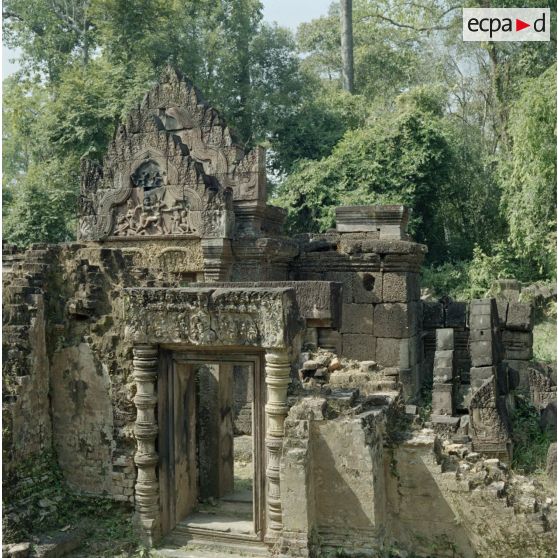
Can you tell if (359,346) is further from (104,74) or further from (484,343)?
(104,74)

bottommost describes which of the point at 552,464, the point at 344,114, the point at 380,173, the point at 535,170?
the point at 552,464

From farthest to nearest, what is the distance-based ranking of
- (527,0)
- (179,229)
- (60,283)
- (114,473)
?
(527,0), (179,229), (60,283), (114,473)

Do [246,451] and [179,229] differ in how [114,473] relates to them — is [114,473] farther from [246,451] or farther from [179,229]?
[179,229]

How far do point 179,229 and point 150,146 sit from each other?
1.42 metres

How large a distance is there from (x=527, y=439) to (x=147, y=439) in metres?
6.20

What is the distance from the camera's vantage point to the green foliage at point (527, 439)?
9234 millimetres

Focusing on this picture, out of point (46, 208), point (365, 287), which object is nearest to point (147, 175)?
point (365, 287)

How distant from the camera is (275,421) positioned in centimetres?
579

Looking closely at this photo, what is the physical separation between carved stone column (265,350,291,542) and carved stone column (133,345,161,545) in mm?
1128

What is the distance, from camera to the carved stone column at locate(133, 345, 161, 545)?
20.3 ft

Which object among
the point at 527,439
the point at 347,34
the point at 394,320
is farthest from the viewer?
the point at 347,34

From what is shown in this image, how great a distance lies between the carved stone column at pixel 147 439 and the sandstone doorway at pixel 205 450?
90 millimetres

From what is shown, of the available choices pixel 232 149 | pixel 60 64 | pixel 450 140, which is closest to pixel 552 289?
pixel 450 140

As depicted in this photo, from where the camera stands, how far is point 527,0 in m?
19.1
